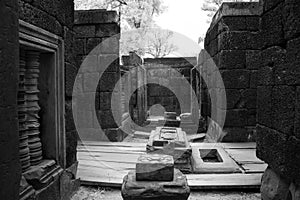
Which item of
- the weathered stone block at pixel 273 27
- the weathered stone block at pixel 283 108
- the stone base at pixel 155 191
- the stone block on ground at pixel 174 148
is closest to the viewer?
the weathered stone block at pixel 283 108

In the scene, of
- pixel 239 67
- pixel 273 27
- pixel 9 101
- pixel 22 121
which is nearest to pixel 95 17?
pixel 239 67

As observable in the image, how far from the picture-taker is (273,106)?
261 centimetres

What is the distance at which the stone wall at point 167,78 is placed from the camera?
484 inches

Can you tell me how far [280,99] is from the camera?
2.46 m

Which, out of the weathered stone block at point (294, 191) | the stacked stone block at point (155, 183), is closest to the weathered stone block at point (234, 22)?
the stacked stone block at point (155, 183)

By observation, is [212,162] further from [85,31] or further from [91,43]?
[85,31]

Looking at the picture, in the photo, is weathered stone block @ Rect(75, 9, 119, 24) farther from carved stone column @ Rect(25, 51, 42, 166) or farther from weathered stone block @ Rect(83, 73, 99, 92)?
carved stone column @ Rect(25, 51, 42, 166)

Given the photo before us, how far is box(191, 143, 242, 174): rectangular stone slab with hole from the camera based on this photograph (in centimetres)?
378

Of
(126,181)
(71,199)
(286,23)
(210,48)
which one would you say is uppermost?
(210,48)

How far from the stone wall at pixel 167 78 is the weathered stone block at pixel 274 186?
969cm

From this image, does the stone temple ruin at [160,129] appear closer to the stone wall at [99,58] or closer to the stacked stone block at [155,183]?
the stacked stone block at [155,183]

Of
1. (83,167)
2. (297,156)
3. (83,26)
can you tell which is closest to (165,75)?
(83,26)

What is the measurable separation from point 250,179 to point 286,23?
6.17 ft

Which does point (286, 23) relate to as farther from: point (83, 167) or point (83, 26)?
point (83, 26)
